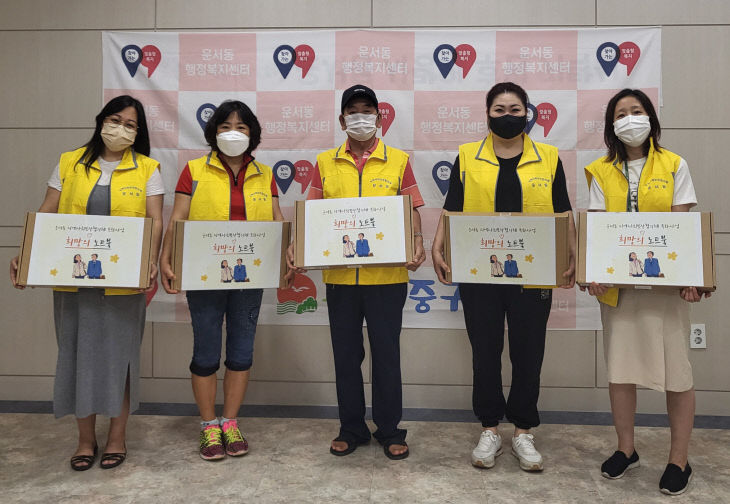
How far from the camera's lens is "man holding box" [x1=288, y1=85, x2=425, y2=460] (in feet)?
7.11

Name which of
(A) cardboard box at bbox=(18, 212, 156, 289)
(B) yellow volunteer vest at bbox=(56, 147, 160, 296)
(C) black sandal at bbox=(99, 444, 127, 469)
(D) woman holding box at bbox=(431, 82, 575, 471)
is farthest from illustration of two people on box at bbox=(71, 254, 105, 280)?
(D) woman holding box at bbox=(431, 82, 575, 471)

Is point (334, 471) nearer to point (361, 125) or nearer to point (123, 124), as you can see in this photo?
point (361, 125)

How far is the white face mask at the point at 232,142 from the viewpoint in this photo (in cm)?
218

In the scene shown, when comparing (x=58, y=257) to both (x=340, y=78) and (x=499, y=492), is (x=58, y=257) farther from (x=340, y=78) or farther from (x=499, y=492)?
(x=499, y=492)

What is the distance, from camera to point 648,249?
6.16 ft

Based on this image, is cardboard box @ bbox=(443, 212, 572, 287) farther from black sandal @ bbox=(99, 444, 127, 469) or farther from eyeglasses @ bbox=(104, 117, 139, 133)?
black sandal @ bbox=(99, 444, 127, 469)

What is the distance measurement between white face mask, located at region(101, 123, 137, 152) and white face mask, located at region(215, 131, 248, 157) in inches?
14.5

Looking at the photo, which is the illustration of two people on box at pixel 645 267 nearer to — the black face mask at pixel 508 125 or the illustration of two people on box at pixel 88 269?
the black face mask at pixel 508 125

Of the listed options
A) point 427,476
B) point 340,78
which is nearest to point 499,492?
point 427,476

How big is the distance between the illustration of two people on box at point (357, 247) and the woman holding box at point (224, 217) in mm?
446

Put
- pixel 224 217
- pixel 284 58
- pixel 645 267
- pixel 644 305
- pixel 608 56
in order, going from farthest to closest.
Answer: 1. pixel 284 58
2. pixel 608 56
3. pixel 224 217
4. pixel 644 305
5. pixel 645 267

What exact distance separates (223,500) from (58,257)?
1.13 meters

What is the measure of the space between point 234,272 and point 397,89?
1.45 meters

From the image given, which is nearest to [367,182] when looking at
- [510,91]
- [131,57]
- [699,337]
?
[510,91]
